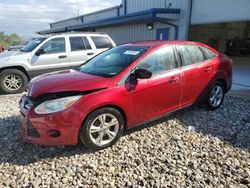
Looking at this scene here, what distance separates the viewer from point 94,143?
3.65 m

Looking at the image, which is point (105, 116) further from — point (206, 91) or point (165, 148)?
point (206, 91)

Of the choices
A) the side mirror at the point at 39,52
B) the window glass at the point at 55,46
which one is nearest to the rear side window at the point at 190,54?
the window glass at the point at 55,46

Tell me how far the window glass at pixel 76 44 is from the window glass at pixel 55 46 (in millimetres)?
290

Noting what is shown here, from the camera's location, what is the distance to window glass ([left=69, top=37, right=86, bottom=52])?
7992 millimetres

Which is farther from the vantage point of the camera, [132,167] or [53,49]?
[53,49]

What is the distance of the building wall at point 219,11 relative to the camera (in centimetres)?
880

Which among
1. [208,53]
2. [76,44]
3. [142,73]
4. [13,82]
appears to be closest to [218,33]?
[76,44]

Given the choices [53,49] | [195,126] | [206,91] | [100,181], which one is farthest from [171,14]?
[100,181]

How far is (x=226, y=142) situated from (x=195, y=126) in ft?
2.35

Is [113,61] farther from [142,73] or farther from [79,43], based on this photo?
[79,43]

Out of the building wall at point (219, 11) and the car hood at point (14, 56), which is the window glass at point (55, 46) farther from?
the building wall at point (219, 11)

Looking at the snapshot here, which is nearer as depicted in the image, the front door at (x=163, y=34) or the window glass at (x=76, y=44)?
the window glass at (x=76, y=44)

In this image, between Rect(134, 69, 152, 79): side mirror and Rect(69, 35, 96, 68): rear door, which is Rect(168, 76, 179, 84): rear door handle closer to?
Rect(134, 69, 152, 79): side mirror

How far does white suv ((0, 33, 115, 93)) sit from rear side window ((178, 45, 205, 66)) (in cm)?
416
